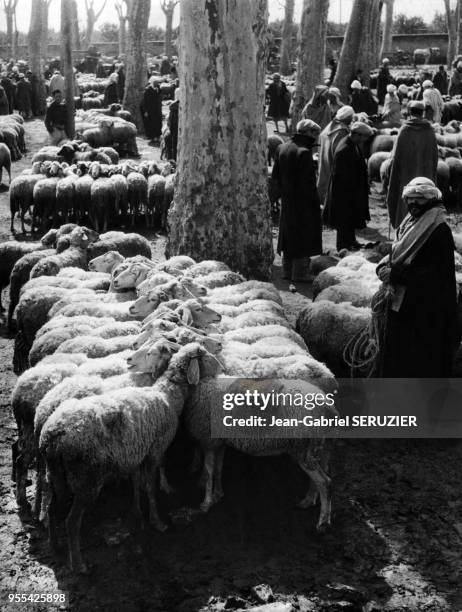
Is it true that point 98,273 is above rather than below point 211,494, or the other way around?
above

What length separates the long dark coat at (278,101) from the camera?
22.3m

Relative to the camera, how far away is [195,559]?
4680 mm

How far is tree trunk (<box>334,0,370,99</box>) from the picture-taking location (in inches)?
961

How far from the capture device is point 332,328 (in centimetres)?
677

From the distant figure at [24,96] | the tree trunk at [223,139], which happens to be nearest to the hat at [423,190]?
the tree trunk at [223,139]

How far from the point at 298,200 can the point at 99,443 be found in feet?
18.4

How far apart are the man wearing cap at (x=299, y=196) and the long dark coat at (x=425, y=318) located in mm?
3482

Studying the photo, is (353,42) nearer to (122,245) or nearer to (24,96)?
(24,96)

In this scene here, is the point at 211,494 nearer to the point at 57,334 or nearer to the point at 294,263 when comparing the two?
the point at 57,334

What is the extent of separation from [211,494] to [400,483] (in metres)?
1.33

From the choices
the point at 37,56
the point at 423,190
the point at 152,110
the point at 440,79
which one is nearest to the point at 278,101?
the point at 152,110

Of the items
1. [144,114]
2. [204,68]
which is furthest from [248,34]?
[144,114]

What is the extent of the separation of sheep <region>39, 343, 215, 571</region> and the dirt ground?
23 centimetres

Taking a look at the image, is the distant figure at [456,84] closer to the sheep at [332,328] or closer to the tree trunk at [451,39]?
the tree trunk at [451,39]
